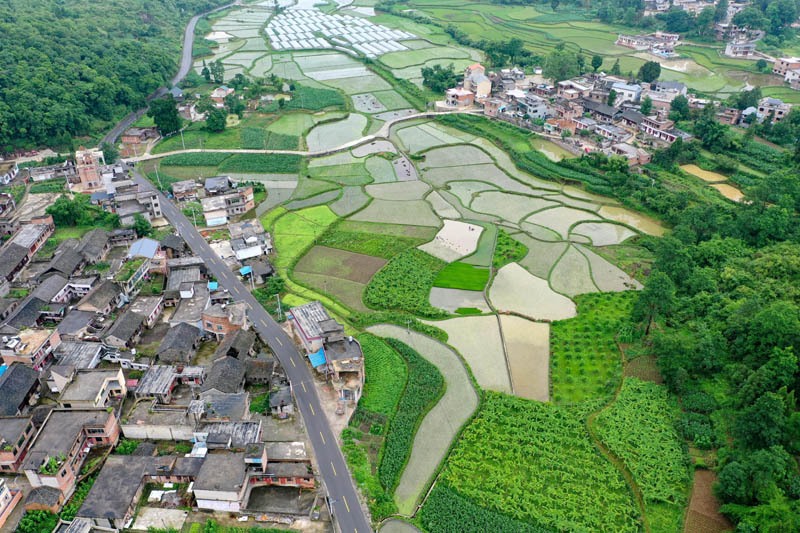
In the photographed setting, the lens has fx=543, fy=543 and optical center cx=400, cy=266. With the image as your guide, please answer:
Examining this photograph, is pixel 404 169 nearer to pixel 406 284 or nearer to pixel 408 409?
pixel 406 284

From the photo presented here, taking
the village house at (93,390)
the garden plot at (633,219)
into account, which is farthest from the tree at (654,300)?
the village house at (93,390)

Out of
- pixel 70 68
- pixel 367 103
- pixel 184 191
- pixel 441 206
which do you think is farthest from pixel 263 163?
pixel 70 68

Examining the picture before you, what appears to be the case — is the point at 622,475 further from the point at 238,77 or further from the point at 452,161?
the point at 238,77

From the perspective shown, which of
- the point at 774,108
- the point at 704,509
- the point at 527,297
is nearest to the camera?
the point at 704,509

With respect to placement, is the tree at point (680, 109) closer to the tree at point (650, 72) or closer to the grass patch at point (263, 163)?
the tree at point (650, 72)

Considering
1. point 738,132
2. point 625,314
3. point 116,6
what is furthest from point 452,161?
point 116,6

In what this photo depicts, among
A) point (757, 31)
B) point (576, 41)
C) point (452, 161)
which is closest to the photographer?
point (452, 161)
